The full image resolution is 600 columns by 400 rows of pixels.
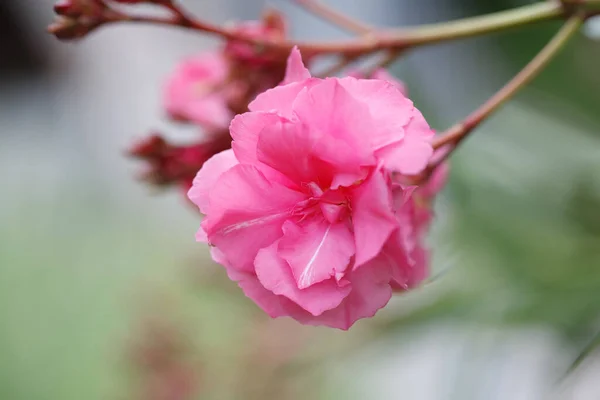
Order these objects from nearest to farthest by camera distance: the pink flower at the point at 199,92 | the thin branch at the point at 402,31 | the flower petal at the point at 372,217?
the flower petal at the point at 372,217, the thin branch at the point at 402,31, the pink flower at the point at 199,92

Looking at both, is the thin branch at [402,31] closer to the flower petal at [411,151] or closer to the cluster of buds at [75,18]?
the cluster of buds at [75,18]

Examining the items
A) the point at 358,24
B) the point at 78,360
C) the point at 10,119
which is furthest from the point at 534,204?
the point at 10,119

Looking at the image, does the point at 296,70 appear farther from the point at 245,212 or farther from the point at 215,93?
the point at 215,93

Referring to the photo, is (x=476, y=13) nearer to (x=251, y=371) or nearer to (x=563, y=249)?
(x=563, y=249)

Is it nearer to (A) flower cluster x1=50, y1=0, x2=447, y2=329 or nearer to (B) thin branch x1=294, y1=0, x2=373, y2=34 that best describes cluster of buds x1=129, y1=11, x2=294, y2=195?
(B) thin branch x1=294, y1=0, x2=373, y2=34

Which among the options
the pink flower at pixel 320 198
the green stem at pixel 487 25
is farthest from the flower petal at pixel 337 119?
the green stem at pixel 487 25

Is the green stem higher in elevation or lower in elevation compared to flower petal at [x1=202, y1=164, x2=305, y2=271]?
higher

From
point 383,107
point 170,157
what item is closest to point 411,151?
point 383,107

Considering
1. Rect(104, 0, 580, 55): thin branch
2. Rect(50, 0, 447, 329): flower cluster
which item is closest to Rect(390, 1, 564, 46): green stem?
Rect(104, 0, 580, 55): thin branch
